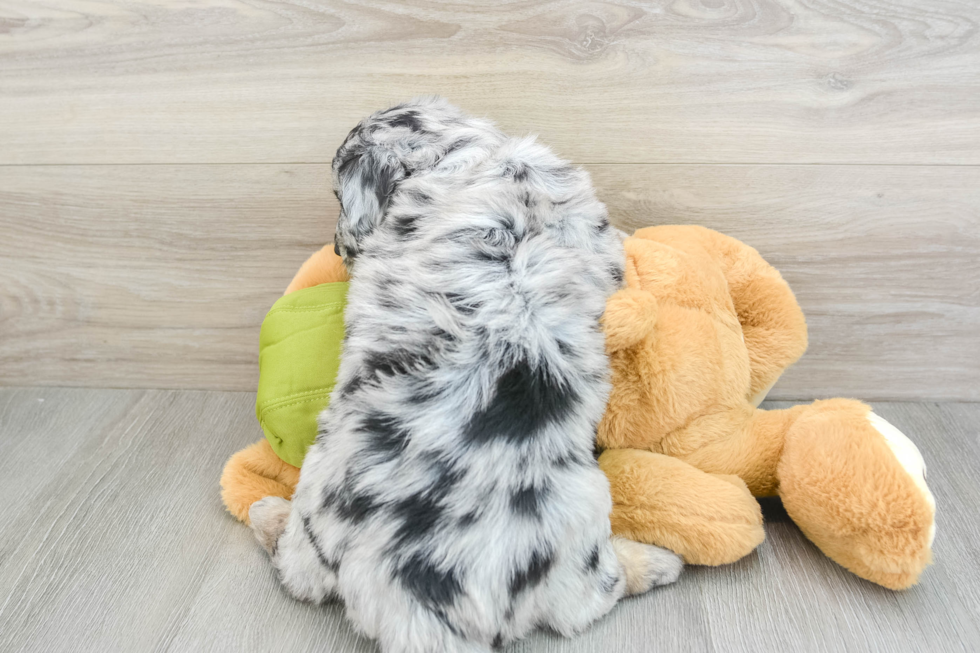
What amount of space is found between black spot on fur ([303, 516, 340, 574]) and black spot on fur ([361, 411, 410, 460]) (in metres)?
0.14

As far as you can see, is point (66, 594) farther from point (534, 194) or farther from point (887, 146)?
point (887, 146)

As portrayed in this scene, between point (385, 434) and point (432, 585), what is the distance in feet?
0.54

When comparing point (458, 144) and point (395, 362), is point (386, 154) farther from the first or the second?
point (395, 362)

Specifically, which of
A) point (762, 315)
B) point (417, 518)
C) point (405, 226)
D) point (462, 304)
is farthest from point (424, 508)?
point (762, 315)

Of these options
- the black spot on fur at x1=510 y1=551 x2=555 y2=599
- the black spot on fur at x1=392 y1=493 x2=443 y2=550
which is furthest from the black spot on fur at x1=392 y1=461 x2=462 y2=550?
the black spot on fur at x1=510 y1=551 x2=555 y2=599

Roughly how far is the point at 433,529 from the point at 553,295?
288mm

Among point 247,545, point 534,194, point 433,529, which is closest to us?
point 433,529

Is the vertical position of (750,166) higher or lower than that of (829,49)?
lower

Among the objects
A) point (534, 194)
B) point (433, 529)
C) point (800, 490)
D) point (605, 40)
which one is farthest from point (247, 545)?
point (605, 40)

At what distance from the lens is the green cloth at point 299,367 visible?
90 centimetres

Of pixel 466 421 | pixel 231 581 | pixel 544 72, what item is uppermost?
pixel 544 72

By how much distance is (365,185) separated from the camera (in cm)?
85

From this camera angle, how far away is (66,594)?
90 centimetres

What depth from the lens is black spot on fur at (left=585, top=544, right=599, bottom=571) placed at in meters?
0.77
